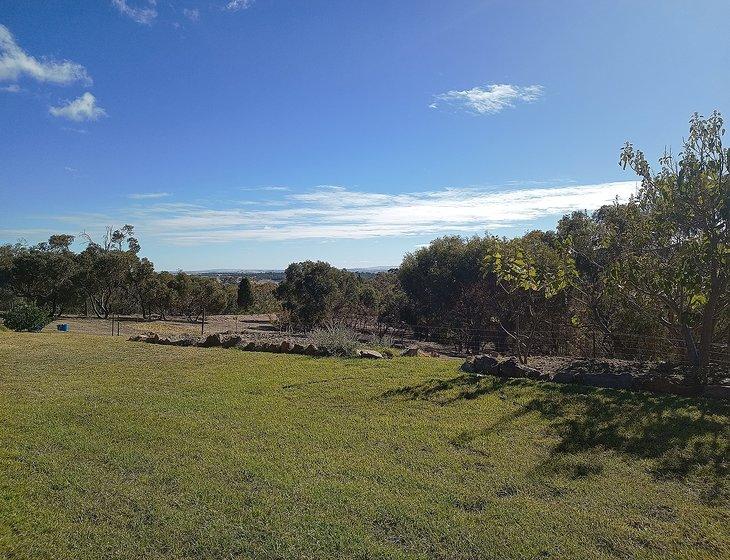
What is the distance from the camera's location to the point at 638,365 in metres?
9.32

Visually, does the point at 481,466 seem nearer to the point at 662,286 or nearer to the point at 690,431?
the point at 690,431

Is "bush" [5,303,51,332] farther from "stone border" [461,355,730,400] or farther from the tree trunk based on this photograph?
the tree trunk

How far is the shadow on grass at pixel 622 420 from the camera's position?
5357 mm

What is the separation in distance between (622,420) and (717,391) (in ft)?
7.10

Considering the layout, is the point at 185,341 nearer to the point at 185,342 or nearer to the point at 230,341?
the point at 185,342

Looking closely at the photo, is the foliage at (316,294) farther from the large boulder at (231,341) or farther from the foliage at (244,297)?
the foliage at (244,297)

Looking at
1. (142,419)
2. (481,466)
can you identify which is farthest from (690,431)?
(142,419)

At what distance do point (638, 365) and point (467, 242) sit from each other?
39.3 ft

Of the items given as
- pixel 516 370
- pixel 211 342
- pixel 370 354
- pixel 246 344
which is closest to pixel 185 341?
pixel 211 342

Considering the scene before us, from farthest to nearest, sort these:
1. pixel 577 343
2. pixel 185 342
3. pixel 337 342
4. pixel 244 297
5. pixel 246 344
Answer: pixel 244 297 < pixel 185 342 < pixel 246 344 < pixel 577 343 < pixel 337 342

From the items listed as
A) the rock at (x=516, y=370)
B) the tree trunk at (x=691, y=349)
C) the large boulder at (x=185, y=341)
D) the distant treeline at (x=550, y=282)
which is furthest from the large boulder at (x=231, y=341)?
the tree trunk at (x=691, y=349)

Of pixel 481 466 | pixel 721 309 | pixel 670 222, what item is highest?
pixel 670 222

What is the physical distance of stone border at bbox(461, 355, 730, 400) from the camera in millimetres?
7711

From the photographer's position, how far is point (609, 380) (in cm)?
839
